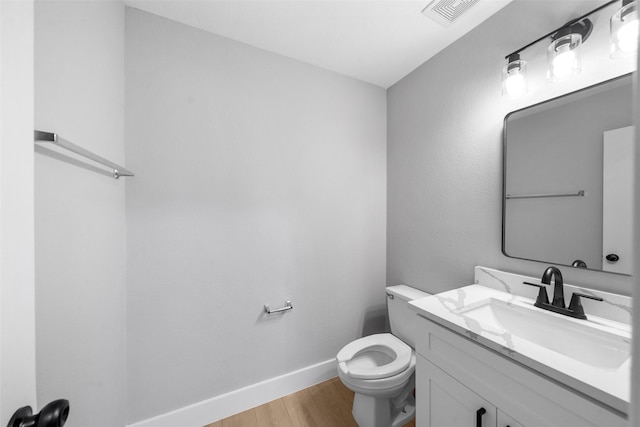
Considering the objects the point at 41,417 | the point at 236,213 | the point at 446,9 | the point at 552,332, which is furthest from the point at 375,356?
the point at 446,9

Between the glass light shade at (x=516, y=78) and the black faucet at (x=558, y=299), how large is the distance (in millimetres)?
816

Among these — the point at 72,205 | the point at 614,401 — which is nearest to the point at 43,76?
the point at 72,205

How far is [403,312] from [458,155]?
105cm

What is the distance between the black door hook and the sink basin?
1047 mm

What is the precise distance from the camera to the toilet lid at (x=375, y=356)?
126 centimetres

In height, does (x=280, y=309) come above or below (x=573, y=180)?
below

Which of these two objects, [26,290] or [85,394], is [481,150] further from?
[85,394]

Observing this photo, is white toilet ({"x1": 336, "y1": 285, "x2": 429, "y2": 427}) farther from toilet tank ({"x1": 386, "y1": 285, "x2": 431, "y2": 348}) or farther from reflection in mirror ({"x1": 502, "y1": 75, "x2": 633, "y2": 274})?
reflection in mirror ({"x1": 502, "y1": 75, "x2": 633, "y2": 274})

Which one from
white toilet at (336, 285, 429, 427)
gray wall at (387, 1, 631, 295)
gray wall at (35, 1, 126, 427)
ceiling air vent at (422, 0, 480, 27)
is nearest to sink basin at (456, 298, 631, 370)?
gray wall at (387, 1, 631, 295)

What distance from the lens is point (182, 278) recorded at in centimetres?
132

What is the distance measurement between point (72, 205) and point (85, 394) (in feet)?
2.10

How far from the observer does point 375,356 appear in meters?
1.55

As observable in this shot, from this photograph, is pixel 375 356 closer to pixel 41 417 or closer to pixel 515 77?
pixel 41 417

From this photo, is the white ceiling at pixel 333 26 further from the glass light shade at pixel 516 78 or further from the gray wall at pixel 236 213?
the glass light shade at pixel 516 78
